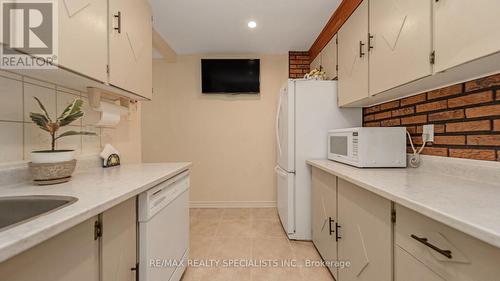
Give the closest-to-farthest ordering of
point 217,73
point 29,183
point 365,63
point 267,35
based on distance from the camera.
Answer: point 29,183 → point 365,63 → point 267,35 → point 217,73

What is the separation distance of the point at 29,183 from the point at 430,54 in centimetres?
209

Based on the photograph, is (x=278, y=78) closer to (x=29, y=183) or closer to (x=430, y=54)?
(x=430, y=54)

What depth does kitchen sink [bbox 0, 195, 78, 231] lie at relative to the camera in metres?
0.82

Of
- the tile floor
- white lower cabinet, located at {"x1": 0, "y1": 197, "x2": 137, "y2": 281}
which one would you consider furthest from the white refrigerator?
white lower cabinet, located at {"x1": 0, "y1": 197, "x2": 137, "y2": 281}

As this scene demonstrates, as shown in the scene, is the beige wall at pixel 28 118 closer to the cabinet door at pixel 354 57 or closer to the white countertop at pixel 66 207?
the white countertop at pixel 66 207

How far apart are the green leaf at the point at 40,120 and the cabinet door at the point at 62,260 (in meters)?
0.62

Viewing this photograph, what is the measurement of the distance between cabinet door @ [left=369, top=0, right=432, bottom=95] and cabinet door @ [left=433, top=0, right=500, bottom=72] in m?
0.06

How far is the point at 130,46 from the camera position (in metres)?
1.61

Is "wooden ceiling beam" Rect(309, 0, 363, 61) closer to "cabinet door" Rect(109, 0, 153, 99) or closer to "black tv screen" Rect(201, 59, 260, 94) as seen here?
"black tv screen" Rect(201, 59, 260, 94)

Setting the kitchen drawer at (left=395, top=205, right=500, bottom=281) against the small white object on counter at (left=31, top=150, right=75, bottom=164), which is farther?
the small white object on counter at (left=31, top=150, right=75, bottom=164)

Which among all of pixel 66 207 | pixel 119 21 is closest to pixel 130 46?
pixel 119 21

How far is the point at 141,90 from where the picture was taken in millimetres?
1796

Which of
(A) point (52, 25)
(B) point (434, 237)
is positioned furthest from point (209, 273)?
(A) point (52, 25)

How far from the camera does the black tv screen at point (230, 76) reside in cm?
349
